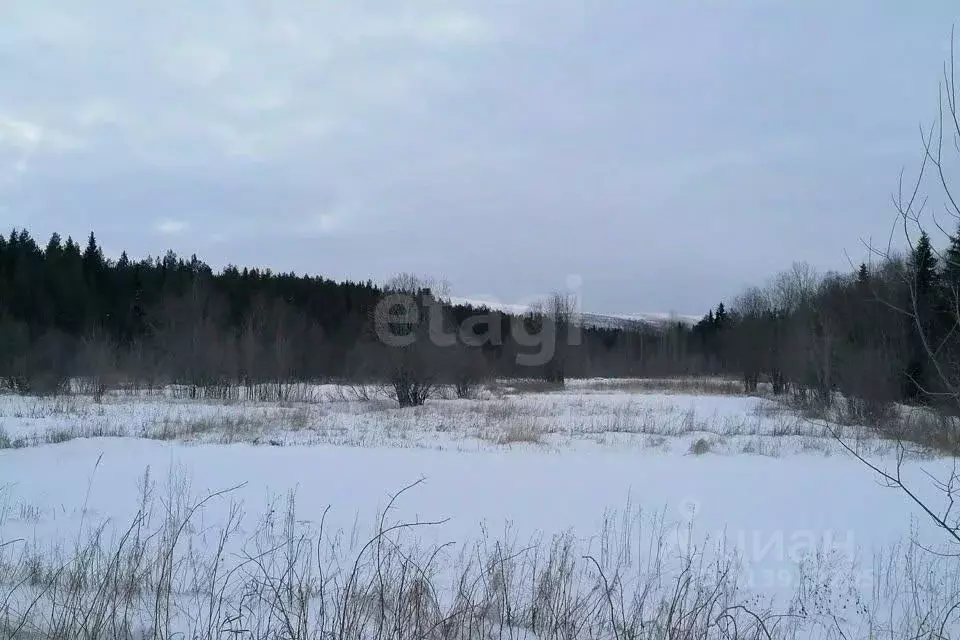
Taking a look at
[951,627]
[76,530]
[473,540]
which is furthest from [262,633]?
[951,627]

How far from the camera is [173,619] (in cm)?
387

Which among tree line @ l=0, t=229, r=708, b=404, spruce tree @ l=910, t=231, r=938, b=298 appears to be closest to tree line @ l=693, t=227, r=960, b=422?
spruce tree @ l=910, t=231, r=938, b=298

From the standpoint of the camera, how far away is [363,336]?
42.1 m

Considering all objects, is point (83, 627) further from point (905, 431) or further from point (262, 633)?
point (905, 431)

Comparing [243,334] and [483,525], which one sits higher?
[243,334]
